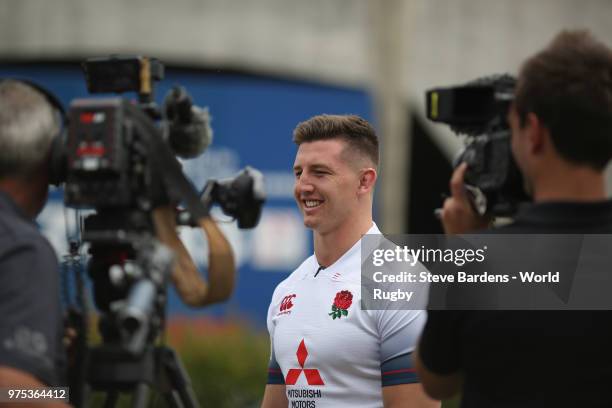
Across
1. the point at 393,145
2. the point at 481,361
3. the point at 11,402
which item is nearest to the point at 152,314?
the point at 11,402

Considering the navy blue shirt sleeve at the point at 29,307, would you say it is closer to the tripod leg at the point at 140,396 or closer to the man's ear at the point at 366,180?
the tripod leg at the point at 140,396

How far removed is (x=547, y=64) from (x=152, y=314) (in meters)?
1.25

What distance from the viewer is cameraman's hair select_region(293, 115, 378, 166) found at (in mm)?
4145

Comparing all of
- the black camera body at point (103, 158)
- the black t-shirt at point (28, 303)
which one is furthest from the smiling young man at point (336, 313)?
the black t-shirt at point (28, 303)

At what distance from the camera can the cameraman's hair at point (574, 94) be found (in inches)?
99.8

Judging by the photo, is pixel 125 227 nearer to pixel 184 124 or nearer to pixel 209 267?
pixel 209 267

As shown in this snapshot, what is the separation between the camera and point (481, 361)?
2627mm

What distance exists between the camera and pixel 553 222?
8.52 feet

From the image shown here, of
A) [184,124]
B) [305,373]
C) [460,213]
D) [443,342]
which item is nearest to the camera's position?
[443,342]

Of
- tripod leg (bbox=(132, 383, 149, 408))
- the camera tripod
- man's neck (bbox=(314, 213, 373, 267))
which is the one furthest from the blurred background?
tripod leg (bbox=(132, 383, 149, 408))

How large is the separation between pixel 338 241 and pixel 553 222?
1.58 metres

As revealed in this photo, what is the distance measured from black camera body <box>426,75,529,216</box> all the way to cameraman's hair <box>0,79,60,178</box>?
3.83ft

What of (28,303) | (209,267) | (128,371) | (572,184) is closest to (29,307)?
(28,303)

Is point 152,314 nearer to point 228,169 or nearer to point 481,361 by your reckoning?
point 481,361
